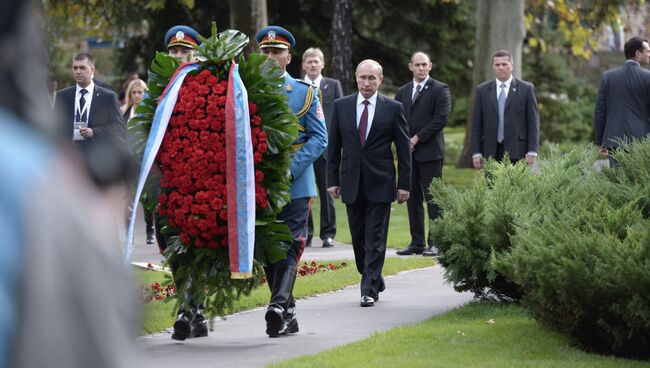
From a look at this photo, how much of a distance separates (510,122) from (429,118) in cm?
89

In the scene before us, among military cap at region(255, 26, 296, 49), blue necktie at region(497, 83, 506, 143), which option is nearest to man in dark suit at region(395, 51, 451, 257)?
blue necktie at region(497, 83, 506, 143)

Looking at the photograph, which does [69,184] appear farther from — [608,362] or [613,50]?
[613,50]

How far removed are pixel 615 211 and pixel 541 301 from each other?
2.36ft

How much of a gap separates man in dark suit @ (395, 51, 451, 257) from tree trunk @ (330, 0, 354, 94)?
11.5 metres

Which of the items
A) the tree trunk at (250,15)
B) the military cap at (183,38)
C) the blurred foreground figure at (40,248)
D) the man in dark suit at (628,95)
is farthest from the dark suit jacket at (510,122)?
the blurred foreground figure at (40,248)

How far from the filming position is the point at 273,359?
7629mm

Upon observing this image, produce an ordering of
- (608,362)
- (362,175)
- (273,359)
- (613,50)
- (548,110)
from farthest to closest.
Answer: (613,50), (548,110), (362,175), (273,359), (608,362)

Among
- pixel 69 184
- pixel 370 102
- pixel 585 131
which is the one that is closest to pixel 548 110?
pixel 585 131

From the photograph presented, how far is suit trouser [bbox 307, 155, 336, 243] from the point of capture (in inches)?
607

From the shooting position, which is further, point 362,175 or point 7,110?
point 362,175

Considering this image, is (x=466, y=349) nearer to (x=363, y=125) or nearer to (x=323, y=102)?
(x=363, y=125)

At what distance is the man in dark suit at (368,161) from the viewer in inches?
416

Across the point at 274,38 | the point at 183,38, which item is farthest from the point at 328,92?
the point at 183,38

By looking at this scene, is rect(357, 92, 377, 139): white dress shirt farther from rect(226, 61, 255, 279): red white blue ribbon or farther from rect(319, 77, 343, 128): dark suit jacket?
rect(319, 77, 343, 128): dark suit jacket
